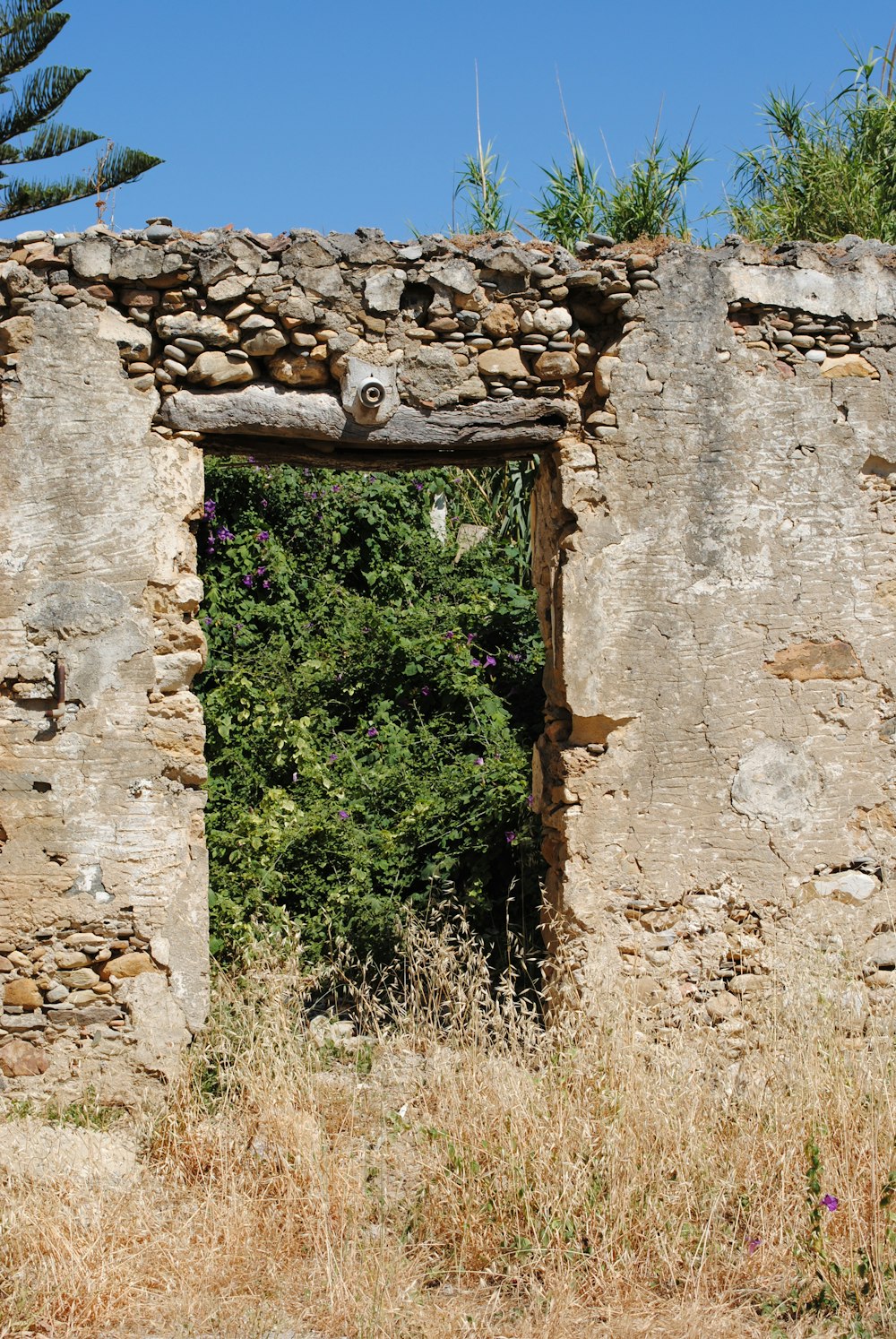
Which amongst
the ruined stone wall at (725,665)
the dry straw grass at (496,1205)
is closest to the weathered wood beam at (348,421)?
the ruined stone wall at (725,665)

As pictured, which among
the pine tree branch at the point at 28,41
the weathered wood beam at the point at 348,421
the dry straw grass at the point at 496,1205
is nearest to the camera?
the dry straw grass at the point at 496,1205

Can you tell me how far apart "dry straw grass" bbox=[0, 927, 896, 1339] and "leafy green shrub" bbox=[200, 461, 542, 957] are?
5.29 feet

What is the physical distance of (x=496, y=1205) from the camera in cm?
354

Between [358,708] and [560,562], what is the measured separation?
2.99m

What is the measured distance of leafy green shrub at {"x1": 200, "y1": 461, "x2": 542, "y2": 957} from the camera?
6.27 meters

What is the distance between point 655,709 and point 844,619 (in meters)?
0.81

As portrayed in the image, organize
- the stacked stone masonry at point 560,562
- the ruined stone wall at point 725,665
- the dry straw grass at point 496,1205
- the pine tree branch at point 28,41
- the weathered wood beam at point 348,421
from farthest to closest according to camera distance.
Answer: the pine tree branch at point 28,41
the ruined stone wall at point 725,665
the weathered wood beam at point 348,421
the stacked stone masonry at point 560,562
the dry straw grass at point 496,1205

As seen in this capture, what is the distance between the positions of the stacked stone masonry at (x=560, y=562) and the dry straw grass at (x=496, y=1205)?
0.53m

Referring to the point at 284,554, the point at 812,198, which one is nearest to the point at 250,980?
the point at 284,554

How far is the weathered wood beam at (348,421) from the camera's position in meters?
4.45

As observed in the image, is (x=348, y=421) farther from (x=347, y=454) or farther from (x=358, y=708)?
(x=358, y=708)

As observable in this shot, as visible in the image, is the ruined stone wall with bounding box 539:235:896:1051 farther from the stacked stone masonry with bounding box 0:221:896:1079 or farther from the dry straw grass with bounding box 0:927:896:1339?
the dry straw grass with bounding box 0:927:896:1339

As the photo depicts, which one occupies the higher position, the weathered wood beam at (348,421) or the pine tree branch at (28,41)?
the pine tree branch at (28,41)

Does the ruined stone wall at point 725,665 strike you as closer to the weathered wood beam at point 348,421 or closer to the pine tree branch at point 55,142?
the weathered wood beam at point 348,421
